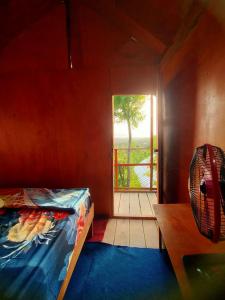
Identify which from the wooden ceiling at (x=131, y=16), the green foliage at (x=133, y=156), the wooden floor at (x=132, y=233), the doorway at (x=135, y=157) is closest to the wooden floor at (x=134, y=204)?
the doorway at (x=135, y=157)

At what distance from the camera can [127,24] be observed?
2.50 m

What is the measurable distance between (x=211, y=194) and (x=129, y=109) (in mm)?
5027

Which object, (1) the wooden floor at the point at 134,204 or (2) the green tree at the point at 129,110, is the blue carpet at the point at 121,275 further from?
(2) the green tree at the point at 129,110

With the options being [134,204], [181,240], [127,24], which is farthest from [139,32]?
[134,204]

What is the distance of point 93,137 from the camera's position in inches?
114

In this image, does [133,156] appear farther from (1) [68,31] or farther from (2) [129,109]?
(1) [68,31]

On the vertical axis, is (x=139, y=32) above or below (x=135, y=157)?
above

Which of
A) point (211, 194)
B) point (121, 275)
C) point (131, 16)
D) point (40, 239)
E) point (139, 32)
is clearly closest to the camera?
point (211, 194)

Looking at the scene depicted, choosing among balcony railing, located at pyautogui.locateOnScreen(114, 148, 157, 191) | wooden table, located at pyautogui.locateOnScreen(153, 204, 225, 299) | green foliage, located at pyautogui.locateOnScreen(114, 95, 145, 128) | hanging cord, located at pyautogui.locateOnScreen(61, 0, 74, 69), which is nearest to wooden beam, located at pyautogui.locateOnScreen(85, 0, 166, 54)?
hanging cord, located at pyautogui.locateOnScreen(61, 0, 74, 69)

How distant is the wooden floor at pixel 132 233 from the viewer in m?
2.30

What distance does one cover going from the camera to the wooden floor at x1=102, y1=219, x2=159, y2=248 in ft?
7.55

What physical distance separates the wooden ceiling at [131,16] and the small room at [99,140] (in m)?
0.01

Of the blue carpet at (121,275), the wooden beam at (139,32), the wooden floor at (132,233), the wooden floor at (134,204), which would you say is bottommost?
the blue carpet at (121,275)

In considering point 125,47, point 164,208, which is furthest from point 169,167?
point 125,47
